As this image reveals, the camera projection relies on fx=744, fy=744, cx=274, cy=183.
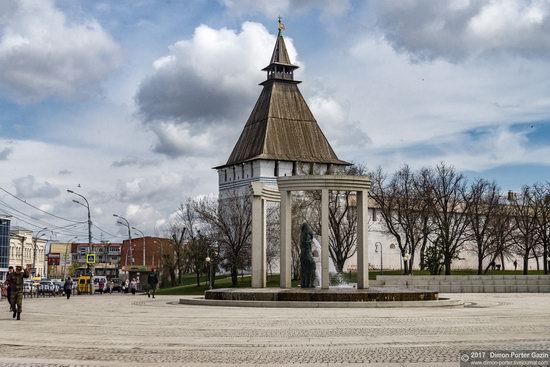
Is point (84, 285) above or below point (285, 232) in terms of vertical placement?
below

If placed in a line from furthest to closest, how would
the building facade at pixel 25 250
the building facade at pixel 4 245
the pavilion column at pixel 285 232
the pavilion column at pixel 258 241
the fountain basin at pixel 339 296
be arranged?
the building facade at pixel 25 250
the building facade at pixel 4 245
the pavilion column at pixel 258 241
the pavilion column at pixel 285 232
the fountain basin at pixel 339 296

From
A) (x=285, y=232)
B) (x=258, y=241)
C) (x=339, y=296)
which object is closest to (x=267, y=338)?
(x=339, y=296)

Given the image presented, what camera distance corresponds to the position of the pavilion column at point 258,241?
1275 inches

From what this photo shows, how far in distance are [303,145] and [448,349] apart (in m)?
93.4

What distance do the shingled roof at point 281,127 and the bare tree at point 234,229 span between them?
26.6m

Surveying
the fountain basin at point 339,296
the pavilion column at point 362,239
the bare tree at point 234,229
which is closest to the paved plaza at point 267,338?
the fountain basin at point 339,296

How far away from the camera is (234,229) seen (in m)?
71.8

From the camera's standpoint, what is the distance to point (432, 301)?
26.5 m

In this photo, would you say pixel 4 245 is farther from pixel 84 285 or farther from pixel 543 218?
pixel 543 218

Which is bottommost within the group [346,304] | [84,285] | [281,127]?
[84,285]

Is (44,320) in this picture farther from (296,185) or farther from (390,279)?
(390,279)

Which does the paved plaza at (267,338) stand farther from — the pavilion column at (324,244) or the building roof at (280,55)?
the building roof at (280,55)

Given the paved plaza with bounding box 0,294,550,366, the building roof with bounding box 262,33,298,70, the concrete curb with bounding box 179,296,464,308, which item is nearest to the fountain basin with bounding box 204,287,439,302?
the concrete curb with bounding box 179,296,464,308

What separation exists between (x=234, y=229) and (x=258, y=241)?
39.6 m
